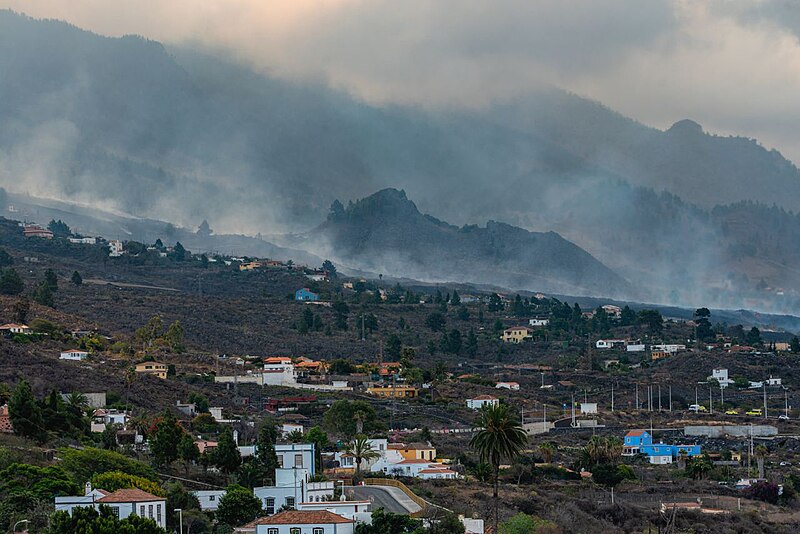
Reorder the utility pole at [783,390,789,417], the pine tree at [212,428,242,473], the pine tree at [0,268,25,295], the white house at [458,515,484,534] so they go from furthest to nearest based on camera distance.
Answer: the pine tree at [0,268,25,295]
the utility pole at [783,390,789,417]
the pine tree at [212,428,242,473]
the white house at [458,515,484,534]

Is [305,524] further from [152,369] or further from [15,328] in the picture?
[15,328]

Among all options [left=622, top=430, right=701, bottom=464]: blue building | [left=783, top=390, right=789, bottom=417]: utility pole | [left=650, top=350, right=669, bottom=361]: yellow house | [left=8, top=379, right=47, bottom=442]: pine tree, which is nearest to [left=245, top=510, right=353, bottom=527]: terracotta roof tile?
[left=8, top=379, right=47, bottom=442]: pine tree

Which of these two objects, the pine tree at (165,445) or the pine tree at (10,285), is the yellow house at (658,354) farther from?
the pine tree at (165,445)

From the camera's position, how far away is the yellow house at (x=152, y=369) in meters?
114

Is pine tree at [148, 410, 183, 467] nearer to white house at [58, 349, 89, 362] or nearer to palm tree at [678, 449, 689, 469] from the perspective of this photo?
palm tree at [678, 449, 689, 469]

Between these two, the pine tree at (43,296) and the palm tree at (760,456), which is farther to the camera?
the pine tree at (43,296)

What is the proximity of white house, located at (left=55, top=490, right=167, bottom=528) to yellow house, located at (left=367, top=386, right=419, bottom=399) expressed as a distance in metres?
67.9

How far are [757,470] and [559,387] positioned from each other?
44.5 m

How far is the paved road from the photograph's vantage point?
63.5 metres

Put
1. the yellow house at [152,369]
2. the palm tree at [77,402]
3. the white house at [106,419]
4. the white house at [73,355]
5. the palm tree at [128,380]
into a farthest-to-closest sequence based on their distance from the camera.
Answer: the yellow house at [152,369] < the white house at [73,355] < the palm tree at [128,380] < the palm tree at [77,402] < the white house at [106,419]

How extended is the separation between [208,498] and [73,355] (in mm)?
51776

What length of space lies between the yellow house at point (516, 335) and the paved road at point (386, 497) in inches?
3953

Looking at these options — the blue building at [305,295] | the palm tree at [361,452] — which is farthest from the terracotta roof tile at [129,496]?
the blue building at [305,295]

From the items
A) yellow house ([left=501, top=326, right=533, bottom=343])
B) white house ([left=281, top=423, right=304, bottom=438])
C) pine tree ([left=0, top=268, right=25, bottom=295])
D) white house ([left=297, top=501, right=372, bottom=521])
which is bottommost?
white house ([left=297, top=501, right=372, bottom=521])
